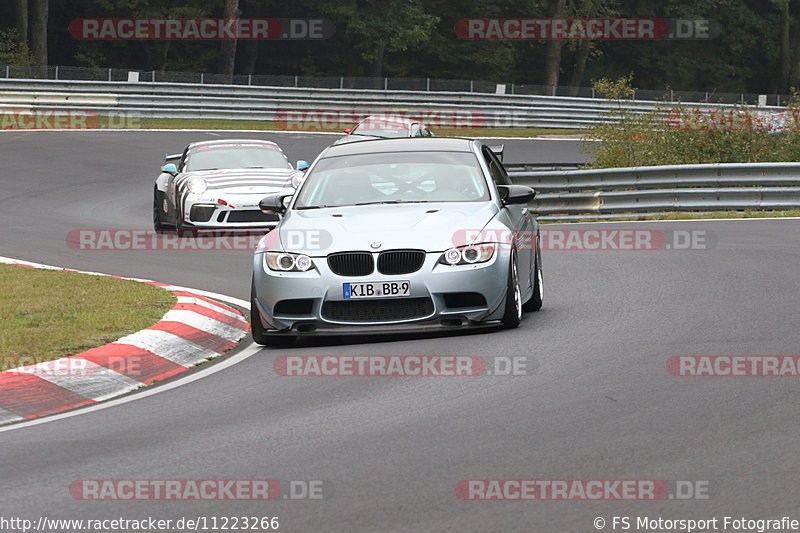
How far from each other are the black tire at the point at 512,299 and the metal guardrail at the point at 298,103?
106ft

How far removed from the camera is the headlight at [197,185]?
18453 millimetres

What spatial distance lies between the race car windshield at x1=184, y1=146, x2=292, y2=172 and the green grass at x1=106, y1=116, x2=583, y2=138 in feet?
70.2

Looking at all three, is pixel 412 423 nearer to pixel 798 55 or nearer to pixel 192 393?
pixel 192 393

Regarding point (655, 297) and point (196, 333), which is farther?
point (655, 297)

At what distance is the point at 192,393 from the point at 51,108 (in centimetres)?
3443

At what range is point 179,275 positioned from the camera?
14312 mm

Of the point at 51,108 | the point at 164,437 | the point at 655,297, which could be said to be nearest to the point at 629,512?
the point at 164,437

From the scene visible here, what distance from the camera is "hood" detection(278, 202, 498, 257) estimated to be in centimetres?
959
